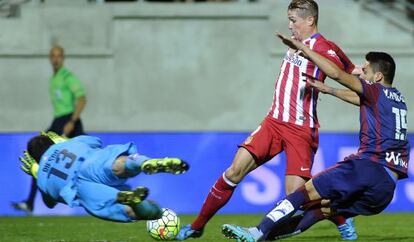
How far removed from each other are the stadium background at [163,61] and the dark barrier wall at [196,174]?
3.46 metres

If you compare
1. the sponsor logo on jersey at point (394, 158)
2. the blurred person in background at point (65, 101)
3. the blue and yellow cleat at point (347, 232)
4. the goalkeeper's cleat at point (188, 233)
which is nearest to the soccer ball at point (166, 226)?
the goalkeeper's cleat at point (188, 233)

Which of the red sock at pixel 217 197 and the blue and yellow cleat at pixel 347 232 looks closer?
the red sock at pixel 217 197

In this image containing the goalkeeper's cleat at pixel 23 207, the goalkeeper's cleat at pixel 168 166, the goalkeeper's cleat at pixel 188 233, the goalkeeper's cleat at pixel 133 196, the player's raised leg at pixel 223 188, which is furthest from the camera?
the goalkeeper's cleat at pixel 23 207

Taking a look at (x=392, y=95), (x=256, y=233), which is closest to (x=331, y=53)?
(x=392, y=95)

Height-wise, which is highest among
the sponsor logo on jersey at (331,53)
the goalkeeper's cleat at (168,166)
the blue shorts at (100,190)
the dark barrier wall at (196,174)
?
the sponsor logo on jersey at (331,53)

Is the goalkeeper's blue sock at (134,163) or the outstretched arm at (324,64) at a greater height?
the outstretched arm at (324,64)

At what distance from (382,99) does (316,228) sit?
11.5 feet

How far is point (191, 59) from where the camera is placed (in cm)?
1969

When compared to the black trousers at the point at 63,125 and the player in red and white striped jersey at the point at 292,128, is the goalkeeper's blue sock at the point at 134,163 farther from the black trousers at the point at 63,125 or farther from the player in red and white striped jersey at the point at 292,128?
the black trousers at the point at 63,125

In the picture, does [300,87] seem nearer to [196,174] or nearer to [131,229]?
[131,229]

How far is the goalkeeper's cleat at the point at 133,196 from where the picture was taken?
8.70 metres

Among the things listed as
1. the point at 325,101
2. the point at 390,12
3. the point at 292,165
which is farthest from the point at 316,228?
the point at 390,12

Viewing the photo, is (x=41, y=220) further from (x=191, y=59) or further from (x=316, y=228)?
(x=191, y=59)

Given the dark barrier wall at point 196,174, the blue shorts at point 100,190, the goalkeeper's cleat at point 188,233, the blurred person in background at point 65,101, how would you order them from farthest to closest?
1. the blurred person in background at point 65,101
2. the dark barrier wall at point 196,174
3. the goalkeeper's cleat at point 188,233
4. the blue shorts at point 100,190
